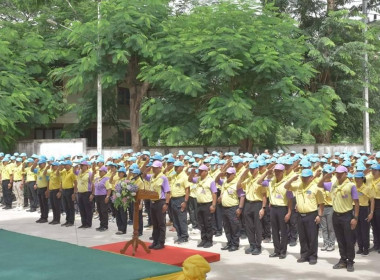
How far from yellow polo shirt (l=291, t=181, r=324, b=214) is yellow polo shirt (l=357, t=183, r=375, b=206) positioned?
A: 128 cm

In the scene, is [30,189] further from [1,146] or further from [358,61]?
[358,61]

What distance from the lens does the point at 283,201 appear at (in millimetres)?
11031

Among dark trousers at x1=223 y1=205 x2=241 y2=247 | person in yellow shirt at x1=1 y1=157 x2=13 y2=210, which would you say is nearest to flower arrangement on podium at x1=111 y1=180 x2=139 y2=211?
dark trousers at x1=223 y1=205 x2=241 y2=247

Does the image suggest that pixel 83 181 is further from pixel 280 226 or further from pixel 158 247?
pixel 280 226

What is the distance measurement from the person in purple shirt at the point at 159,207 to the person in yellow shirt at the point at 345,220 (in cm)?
346

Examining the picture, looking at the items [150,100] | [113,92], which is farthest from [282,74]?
[113,92]

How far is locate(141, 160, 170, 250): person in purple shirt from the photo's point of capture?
1188 centimetres

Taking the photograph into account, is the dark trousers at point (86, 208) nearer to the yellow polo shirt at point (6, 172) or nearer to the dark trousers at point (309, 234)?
the yellow polo shirt at point (6, 172)

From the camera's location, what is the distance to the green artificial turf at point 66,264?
306 inches

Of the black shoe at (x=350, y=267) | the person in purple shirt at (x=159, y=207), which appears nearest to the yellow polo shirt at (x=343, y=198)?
the black shoe at (x=350, y=267)

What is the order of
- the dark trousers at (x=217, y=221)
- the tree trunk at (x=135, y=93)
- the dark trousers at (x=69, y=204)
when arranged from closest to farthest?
the dark trousers at (x=217, y=221), the dark trousers at (x=69, y=204), the tree trunk at (x=135, y=93)

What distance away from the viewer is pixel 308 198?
10688 mm

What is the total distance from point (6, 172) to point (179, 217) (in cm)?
968

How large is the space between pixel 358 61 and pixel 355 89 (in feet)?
4.53
